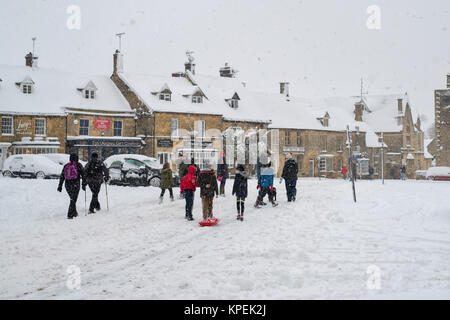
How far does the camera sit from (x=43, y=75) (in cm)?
4034

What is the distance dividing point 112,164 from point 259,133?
24.0 m

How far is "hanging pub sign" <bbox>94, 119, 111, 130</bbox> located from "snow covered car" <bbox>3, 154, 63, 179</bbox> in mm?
12541

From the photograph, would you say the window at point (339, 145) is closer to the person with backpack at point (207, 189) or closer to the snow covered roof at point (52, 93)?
the snow covered roof at point (52, 93)

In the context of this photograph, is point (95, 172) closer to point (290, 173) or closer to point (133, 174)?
point (290, 173)

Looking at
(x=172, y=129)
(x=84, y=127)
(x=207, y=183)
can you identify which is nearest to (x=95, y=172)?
(x=207, y=183)

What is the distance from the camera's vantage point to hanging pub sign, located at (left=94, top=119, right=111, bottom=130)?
3965 centimetres

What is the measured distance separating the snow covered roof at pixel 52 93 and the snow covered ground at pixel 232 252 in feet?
72.2

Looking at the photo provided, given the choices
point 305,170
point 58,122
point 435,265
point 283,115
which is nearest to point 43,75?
point 58,122

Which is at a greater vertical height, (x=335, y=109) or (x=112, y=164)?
(x=335, y=109)

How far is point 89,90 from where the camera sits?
40469mm

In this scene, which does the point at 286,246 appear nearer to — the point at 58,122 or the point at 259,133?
the point at 58,122

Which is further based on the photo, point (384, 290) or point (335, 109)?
point (335, 109)

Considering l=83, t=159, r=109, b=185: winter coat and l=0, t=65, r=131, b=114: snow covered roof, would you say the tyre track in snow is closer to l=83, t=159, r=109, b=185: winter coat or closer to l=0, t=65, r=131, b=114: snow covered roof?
l=83, t=159, r=109, b=185: winter coat
